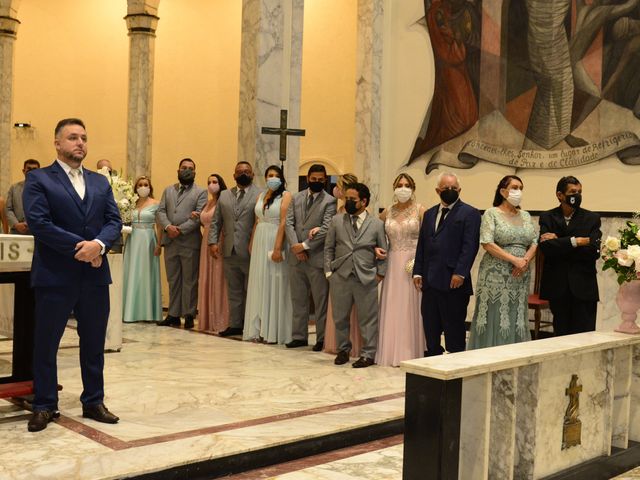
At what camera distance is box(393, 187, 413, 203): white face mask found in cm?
713

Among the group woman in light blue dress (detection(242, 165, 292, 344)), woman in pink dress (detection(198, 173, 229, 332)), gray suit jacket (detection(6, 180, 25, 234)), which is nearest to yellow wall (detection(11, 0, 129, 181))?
gray suit jacket (detection(6, 180, 25, 234))

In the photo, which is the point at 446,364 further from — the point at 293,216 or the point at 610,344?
the point at 293,216

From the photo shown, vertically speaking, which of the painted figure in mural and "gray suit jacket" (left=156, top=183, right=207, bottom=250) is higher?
the painted figure in mural

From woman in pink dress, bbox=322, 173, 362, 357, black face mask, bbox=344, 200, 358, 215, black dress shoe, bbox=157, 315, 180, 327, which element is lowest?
black dress shoe, bbox=157, 315, 180, 327

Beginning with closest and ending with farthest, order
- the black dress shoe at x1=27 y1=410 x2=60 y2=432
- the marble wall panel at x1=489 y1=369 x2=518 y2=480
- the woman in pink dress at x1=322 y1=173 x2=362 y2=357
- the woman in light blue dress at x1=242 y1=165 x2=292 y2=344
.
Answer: the marble wall panel at x1=489 y1=369 x2=518 y2=480, the black dress shoe at x1=27 y1=410 x2=60 y2=432, the woman in pink dress at x1=322 y1=173 x2=362 y2=357, the woman in light blue dress at x1=242 y1=165 x2=292 y2=344

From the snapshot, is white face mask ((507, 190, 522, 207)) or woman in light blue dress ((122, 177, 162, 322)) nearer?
white face mask ((507, 190, 522, 207))

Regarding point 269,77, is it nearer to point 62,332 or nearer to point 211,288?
point 211,288

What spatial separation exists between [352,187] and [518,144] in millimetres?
2848

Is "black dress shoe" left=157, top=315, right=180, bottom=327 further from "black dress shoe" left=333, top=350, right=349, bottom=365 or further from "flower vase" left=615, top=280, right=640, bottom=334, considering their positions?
"flower vase" left=615, top=280, right=640, bottom=334

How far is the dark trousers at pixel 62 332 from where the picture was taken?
4.76 meters

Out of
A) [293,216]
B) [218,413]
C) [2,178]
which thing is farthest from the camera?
[2,178]

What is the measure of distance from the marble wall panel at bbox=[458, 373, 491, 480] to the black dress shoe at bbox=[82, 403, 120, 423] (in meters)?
2.21

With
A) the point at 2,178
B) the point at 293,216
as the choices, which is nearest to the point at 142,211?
the point at 293,216

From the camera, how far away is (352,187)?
7203mm
